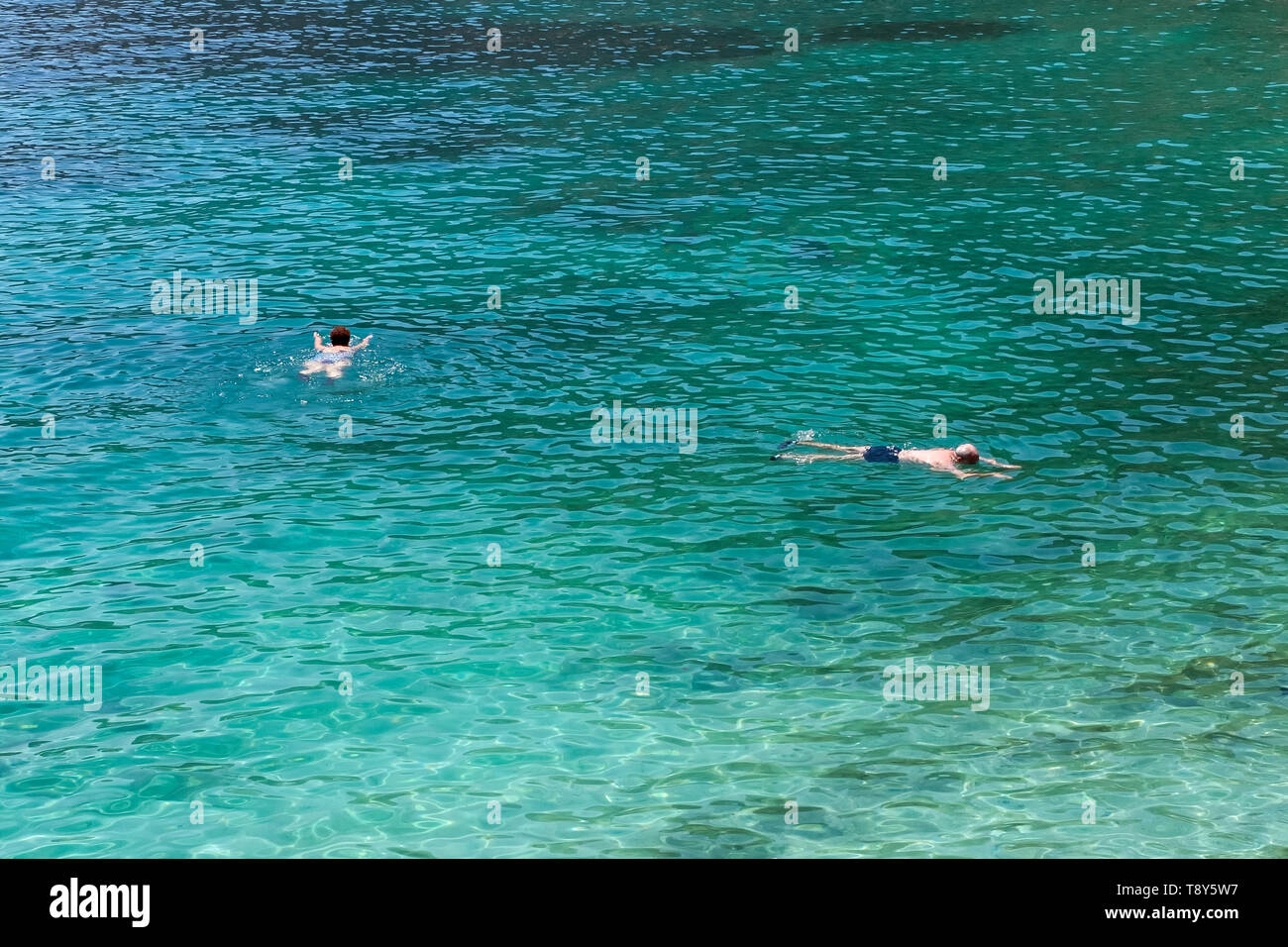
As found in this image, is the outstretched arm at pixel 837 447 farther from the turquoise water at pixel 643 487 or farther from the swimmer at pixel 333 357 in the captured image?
the swimmer at pixel 333 357

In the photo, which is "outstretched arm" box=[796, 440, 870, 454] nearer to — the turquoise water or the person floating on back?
the person floating on back

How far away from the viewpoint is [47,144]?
1693 inches

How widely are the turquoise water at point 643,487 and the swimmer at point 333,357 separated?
0.51 metres

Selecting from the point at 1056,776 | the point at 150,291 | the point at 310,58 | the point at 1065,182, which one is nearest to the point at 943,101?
the point at 1065,182

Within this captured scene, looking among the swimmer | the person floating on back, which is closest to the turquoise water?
the person floating on back

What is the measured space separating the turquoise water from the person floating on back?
0.33 metres

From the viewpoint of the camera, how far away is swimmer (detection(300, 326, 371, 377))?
88.4ft

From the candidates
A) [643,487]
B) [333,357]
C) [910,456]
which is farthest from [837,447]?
[333,357]

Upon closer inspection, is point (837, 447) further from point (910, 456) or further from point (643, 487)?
point (643, 487)

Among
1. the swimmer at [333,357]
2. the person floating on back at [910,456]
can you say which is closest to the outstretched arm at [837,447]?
the person floating on back at [910,456]

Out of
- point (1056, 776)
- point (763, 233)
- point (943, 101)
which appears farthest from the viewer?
point (943, 101)

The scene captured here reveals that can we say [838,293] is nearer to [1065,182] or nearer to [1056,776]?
[1065,182]

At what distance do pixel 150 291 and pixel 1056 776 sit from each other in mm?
23132
